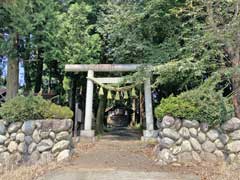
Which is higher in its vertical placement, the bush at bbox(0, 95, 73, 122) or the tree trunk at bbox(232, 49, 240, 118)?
the tree trunk at bbox(232, 49, 240, 118)

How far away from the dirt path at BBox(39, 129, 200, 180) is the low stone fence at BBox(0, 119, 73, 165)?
60cm

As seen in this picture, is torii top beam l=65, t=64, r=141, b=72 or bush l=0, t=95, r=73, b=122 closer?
bush l=0, t=95, r=73, b=122

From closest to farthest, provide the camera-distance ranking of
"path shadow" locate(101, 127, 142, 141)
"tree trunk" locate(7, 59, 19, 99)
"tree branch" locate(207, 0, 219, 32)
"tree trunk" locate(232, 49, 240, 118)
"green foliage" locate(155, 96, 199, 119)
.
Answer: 1. "green foliage" locate(155, 96, 199, 119)
2. "tree branch" locate(207, 0, 219, 32)
3. "tree trunk" locate(232, 49, 240, 118)
4. "tree trunk" locate(7, 59, 19, 99)
5. "path shadow" locate(101, 127, 142, 141)

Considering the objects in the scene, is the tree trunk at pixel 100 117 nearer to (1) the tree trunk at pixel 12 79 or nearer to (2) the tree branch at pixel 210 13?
(1) the tree trunk at pixel 12 79

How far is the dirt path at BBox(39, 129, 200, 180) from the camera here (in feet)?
22.5

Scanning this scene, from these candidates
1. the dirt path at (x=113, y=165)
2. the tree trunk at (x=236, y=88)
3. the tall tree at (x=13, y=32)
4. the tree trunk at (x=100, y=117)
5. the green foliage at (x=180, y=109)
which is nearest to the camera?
the dirt path at (x=113, y=165)

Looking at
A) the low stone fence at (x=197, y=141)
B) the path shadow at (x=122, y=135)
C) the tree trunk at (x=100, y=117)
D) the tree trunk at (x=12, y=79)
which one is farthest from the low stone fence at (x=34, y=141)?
the tree trunk at (x=100, y=117)

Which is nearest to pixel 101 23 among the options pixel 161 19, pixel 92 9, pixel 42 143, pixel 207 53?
pixel 92 9

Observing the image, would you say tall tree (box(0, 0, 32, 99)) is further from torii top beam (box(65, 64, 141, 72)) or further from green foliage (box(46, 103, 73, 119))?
green foliage (box(46, 103, 73, 119))

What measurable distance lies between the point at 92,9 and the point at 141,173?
9.16 meters

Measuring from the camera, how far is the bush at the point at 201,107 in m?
8.26

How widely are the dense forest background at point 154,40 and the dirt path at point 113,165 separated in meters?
1.55

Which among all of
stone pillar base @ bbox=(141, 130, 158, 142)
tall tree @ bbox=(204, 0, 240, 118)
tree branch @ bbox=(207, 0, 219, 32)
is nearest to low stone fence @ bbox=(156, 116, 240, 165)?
tall tree @ bbox=(204, 0, 240, 118)

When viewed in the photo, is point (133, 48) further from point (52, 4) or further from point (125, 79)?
point (52, 4)
